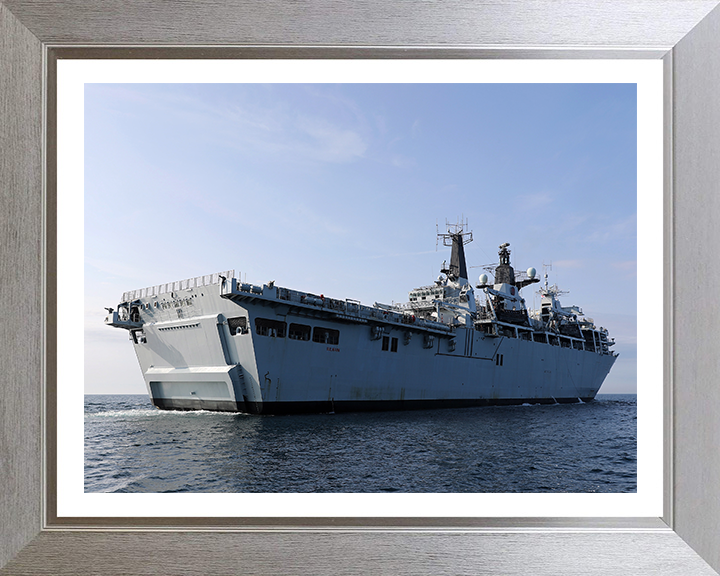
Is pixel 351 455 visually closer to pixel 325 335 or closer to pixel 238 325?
pixel 238 325

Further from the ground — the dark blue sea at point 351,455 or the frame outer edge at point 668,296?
the frame outer edge at point 668,296

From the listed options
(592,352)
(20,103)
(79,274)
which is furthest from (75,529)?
(592,352)

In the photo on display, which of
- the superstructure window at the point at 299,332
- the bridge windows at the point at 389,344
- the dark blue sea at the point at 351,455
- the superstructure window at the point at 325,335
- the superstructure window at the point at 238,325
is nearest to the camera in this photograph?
the dark blue sea at the point at 351,455

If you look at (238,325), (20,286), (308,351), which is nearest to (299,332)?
(308,351)

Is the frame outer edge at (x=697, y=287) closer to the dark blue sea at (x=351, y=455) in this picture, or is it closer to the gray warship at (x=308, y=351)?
the dark blue sea at (x=351, y=455)

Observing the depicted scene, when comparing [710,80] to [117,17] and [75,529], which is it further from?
[75,529]

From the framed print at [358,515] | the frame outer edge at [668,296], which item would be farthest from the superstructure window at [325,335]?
the frame outer edge at [668,296]
